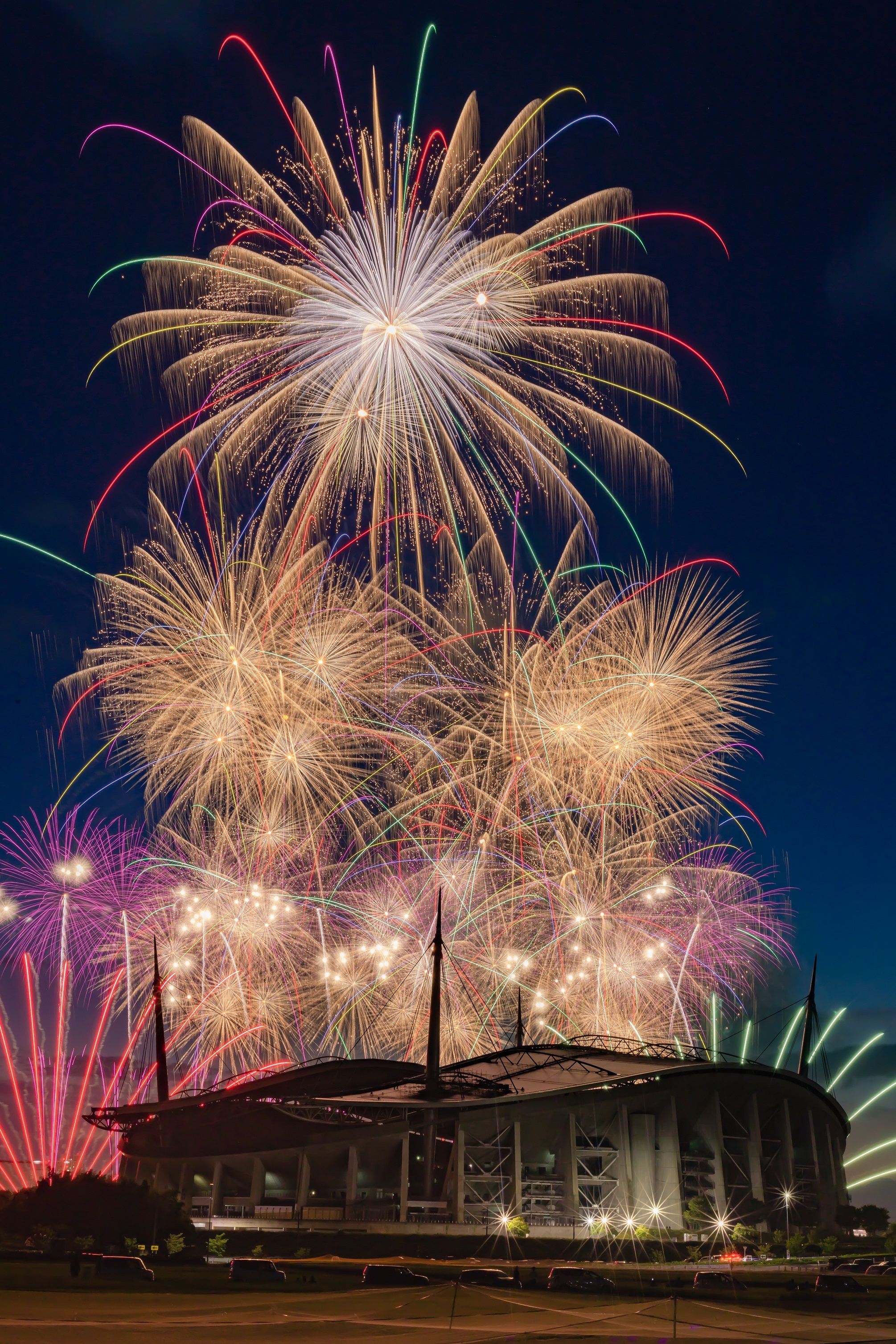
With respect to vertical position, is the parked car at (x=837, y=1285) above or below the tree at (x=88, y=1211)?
below

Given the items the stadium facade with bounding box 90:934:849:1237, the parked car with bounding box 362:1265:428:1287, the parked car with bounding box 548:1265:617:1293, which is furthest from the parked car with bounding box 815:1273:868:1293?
the stadium facade with bounding box 90:934:849:1237

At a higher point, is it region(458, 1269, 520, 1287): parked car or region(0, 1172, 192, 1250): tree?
region(0, 1172, 192, 1250): tree

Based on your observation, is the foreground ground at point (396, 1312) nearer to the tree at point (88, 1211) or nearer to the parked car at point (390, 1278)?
the parked car at point (390, 1278)

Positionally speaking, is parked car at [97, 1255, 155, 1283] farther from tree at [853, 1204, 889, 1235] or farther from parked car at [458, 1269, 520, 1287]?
tree at [853, 1204, 889, 1235]

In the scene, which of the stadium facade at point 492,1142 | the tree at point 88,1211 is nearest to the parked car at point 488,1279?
the tree at point 88,1211

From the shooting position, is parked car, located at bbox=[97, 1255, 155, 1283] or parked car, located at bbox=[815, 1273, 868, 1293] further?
parked car, located at bbox=[815, 1273, 868, 1293]

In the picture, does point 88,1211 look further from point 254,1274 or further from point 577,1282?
point 577,1282
